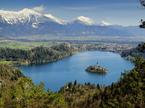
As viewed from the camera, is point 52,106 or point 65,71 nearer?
point 52,106

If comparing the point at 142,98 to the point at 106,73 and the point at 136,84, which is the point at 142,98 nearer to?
the point at 136,84

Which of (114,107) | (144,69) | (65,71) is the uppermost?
(144,69)

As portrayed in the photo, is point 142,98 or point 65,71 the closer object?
point 142,98

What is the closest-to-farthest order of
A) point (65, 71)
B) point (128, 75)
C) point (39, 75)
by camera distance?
1. point (128, 75)
2. point (39, 75)
3. point (65, 71)

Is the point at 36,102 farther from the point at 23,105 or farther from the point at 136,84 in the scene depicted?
the point at 136,84

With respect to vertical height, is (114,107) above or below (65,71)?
above

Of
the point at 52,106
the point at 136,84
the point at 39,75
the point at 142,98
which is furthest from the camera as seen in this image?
the point at 39,75

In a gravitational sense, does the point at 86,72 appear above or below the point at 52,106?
below

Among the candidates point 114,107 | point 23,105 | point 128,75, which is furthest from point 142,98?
point 128,75

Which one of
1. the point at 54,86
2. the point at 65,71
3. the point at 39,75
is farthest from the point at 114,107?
the point at 65,71
